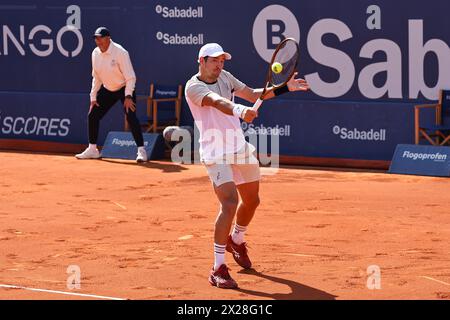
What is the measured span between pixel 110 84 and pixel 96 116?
24.7 inches

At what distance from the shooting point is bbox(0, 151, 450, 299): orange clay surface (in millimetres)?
8211

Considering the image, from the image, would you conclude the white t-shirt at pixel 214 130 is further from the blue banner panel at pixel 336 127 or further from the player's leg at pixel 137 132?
the player's leg at pixel 137 132

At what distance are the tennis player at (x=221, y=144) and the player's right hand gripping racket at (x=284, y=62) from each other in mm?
127

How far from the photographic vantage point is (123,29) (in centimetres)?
1775

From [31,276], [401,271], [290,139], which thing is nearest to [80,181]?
[290,139]

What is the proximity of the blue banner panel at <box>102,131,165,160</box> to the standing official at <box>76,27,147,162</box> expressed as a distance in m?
0.43

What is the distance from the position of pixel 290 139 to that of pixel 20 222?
6.19 meters

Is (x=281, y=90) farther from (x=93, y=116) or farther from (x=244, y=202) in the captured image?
(x=93, y=116)

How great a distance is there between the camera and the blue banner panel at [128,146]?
55.1 ft

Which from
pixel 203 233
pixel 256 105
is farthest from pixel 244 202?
pixel 203 233

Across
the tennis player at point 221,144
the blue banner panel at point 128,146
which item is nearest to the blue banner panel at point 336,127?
the blue banner panel at point 128,146

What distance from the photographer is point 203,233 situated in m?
10.5

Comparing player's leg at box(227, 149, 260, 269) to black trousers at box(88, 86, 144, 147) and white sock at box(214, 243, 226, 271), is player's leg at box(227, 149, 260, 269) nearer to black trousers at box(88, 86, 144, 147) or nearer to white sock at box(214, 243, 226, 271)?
white sock at box(214, 243, 226, 271)

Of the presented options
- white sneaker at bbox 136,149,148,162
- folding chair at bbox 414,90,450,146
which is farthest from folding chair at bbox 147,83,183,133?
folding chair at bbox 414,90,450,146
